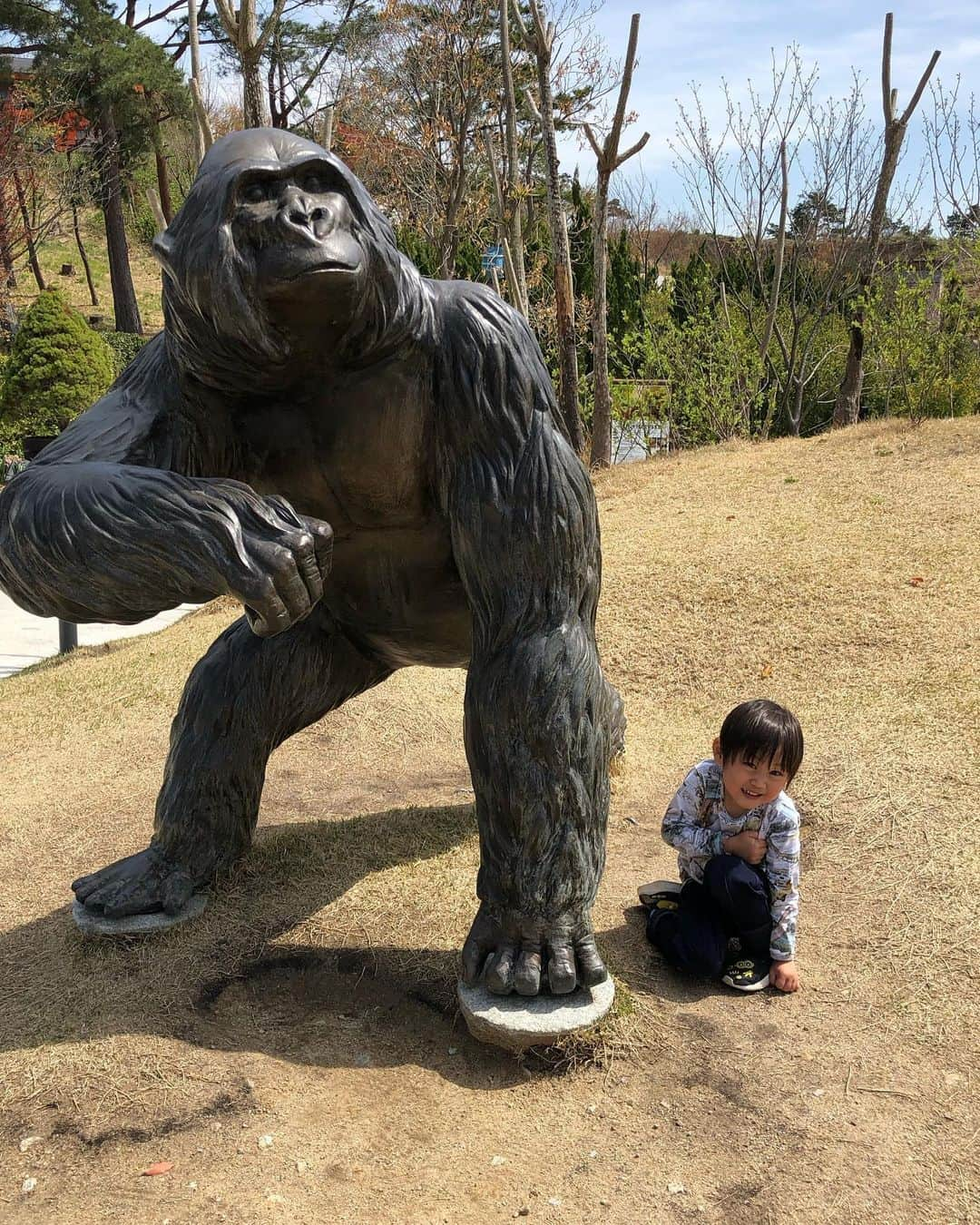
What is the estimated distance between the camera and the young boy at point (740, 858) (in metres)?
2.40

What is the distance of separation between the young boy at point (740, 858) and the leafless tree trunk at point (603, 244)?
307 inches

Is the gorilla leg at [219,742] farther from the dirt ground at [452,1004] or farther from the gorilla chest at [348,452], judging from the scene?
the gorilla chest at [348,452]

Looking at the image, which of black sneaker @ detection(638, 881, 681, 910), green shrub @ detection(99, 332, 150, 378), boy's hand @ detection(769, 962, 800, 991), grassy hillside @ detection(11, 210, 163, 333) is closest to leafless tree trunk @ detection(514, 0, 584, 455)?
black sneaker @ detection(638, 881, 681, 910)

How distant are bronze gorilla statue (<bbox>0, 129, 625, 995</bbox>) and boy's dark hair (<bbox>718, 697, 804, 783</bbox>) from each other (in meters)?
0.30

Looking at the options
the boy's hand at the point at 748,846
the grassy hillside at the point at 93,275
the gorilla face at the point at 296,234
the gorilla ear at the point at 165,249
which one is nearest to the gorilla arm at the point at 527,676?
the gorilla face at the point at 296,234

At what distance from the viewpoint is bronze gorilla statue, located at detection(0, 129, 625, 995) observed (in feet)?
5.82

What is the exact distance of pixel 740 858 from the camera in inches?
98.0

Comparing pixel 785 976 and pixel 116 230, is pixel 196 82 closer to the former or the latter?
pixel 785 976

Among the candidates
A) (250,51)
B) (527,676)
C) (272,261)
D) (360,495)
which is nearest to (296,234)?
Result: (272,261)

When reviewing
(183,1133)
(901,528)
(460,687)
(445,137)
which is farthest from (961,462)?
(445,137)

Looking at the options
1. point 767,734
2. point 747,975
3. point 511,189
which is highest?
point 511,189

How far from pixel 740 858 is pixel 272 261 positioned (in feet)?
5.29

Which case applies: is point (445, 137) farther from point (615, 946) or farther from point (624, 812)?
point (615, 946)

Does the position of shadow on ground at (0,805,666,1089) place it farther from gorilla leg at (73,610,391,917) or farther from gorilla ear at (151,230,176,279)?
gorilla ear at (151,230,176,279)
